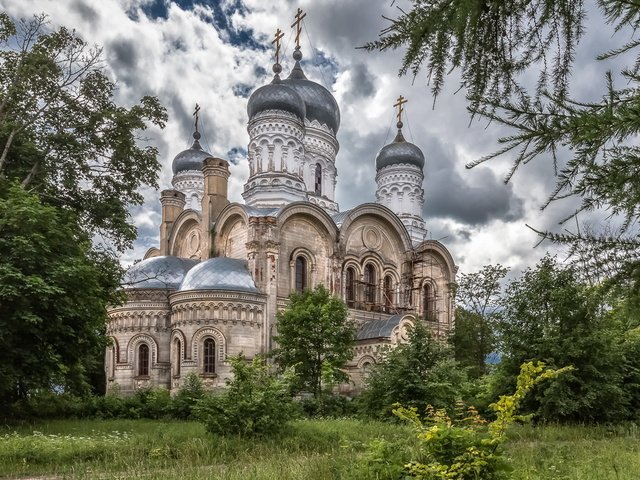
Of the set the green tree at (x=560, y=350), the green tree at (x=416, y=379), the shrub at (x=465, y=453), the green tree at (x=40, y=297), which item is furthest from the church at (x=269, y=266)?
the shrub at (x=465, y=453)

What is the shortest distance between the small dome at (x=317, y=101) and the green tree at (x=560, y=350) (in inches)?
888

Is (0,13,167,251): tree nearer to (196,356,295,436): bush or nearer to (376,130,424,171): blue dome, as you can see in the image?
(196,356,295,436): bush

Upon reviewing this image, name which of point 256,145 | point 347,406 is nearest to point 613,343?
point 347,406

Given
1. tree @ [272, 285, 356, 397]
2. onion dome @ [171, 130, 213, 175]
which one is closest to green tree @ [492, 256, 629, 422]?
tree @ [272, 285, 356, 397]

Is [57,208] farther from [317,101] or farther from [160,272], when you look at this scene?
[317,101]

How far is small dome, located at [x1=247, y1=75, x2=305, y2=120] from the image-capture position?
106 ft

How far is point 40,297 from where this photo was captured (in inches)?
501

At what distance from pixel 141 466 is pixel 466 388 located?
12.5 meters

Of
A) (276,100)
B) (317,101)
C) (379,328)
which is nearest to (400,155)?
(317,101)

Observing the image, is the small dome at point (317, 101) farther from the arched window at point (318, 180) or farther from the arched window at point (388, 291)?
the arched window at point (388, 291)

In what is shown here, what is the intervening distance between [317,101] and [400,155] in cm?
752

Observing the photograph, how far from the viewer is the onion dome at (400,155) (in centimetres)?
4069

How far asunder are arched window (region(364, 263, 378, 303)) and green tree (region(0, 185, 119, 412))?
53.0ft

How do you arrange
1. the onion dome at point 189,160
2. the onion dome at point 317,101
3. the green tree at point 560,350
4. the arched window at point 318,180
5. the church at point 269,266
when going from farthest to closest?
the onion dome at point 189,160, the onion dome at point 317,101, the arched window at point 318,180, the church at point 269,266, the green tree at point 560,350
